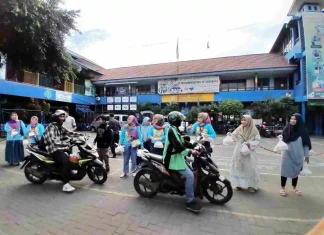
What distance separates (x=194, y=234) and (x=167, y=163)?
3.72ft

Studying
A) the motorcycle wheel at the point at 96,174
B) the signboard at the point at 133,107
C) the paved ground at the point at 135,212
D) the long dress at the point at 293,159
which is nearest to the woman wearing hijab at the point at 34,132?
the paved ground at the point at 135,212

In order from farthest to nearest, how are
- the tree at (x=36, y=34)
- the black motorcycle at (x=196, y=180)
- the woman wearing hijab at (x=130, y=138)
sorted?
1. the tree at (x=36, y=34)
2. the woman wearing hijab at (x=130, y=138)
3. the black motorcycle at (x=196, y=180)

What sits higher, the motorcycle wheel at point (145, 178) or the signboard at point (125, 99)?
the signboard at point (125, 99)

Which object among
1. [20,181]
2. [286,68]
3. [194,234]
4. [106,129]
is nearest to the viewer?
[194,234]

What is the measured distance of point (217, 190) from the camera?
3.71m

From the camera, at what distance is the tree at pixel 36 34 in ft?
22.9

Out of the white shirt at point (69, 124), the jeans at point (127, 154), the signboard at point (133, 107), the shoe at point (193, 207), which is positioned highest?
the signboard at point (133, 107)

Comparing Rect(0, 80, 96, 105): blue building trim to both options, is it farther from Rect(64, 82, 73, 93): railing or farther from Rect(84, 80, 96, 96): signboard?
Rect(84, 80, 96, 96): signboard

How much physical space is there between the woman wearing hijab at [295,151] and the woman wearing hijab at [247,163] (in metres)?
0.54

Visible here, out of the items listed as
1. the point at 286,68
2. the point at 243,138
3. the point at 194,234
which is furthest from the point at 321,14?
the point at 194,234

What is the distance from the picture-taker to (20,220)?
3029mm

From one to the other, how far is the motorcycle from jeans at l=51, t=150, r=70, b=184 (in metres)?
0.10

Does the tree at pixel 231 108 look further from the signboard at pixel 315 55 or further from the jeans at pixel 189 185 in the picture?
the jeans at pixel 189 185

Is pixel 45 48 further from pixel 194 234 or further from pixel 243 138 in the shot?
pixel 194 234
